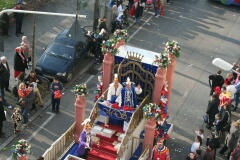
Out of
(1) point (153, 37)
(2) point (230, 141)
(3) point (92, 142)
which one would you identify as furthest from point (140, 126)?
(1) point (153, 37)

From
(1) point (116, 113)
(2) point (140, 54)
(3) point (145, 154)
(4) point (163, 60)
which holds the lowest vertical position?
(3) point (145, 154)

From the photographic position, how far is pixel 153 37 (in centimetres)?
2702

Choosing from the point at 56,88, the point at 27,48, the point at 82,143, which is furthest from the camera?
the point at 27,48

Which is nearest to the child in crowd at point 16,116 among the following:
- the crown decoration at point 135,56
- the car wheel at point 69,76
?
the car wheel at point 69,76

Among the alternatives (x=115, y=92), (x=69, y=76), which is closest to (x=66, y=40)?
(x=69, y=76)

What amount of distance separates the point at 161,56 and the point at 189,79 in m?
6.27

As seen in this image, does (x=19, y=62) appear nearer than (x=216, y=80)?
No

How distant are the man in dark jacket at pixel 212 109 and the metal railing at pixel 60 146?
5.25 m

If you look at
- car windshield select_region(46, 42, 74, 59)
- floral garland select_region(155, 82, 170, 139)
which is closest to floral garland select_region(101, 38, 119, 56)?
floral garland select_region(155, 82, 170, 139)

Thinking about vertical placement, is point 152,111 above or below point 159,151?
above

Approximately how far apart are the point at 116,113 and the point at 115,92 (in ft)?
2.30

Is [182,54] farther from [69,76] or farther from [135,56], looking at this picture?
[135,56]

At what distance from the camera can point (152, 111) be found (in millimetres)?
17047

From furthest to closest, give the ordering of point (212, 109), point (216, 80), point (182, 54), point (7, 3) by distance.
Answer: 1. point (7, 3)
2. point (182, 54)
3. point (216, 80)
4. point (212, 109)
